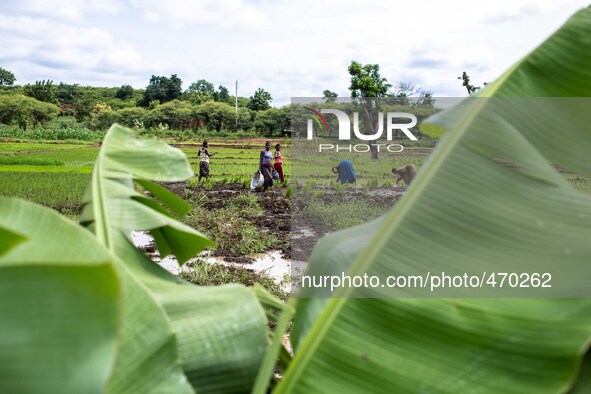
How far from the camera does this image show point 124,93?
3825 cm

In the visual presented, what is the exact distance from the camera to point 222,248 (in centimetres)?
524

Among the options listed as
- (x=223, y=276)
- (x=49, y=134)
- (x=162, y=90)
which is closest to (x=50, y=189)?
(x=223, y=276)

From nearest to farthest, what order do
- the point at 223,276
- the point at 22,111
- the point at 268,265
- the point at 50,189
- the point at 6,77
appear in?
the point at 223,276, the point at 268,265, the point at 50,189, the point at 22,111, the point at 6,77

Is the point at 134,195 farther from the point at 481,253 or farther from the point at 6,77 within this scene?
the point at 6,77

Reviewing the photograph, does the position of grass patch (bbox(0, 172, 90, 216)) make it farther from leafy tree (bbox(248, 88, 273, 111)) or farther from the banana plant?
leafy tree (bbox(248, 88, 273, 111))

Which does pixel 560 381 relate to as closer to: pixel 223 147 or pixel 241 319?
pixel 241 319

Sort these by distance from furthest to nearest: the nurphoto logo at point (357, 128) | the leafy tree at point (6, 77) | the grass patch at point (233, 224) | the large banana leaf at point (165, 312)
Result: the leafy tree at point (6, 77) < the grass patch at point (233, 224) < the nurphoto logo at point (357, 128) < the large banana leaf at point (165, 312)

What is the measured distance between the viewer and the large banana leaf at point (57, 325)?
0.99ft

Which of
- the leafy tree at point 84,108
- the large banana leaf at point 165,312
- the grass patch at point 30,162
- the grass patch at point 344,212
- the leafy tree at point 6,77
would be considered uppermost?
the leafy tree at point 6,77

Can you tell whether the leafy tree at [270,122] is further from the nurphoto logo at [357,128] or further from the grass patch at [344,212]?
the nurphoto logo at [357,128]

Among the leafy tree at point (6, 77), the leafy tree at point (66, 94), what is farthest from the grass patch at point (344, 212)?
the leafy tree at point (6, 77)

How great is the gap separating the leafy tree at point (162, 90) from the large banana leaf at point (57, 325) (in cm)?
3468

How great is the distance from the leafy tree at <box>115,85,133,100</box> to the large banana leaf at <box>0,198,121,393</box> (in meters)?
39.6

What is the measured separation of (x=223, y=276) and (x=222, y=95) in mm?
34790
